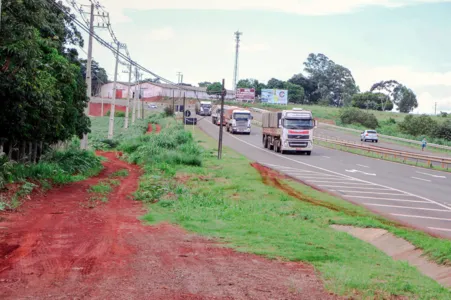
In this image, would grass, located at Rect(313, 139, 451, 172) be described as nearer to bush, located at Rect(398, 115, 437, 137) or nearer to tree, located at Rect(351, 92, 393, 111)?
bush, located at Rect(398, 115, 437, 137)

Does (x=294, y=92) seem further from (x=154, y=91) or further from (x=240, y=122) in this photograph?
(x=240, y=122)

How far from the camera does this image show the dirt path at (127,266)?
7.58m

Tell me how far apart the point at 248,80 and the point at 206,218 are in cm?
15109

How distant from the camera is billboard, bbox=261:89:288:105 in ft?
424

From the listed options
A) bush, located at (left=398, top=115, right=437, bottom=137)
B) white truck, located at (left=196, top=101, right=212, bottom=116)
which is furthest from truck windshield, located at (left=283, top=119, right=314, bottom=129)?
white truck, located at (left=196, top=101, right=212, bottom=116)

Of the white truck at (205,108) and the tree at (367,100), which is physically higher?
the tree at (367,100)

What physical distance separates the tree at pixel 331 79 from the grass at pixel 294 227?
140m

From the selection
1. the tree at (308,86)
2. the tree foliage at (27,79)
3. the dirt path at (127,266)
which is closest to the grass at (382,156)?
the tree foliage at (27,79)

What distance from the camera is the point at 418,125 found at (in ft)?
286

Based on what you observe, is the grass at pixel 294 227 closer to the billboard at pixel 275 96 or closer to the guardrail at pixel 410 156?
the guardrail at pixel 410 156

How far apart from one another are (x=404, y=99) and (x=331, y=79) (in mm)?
21624

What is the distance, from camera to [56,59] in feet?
70.4

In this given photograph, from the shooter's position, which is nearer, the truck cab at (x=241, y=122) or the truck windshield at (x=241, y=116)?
the truck cab at (x=241, y=122)

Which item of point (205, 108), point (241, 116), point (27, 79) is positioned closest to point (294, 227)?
point (27, 79)
